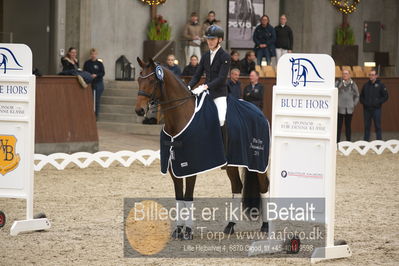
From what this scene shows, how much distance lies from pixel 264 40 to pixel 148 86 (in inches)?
626

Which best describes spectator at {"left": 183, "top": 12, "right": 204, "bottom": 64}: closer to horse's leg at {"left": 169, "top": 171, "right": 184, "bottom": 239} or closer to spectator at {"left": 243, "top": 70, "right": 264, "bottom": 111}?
spectator at {"left": 243, "top": 70, "right": 264, "bottom": 111}

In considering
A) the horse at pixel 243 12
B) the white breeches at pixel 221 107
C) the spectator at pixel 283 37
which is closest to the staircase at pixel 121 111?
the spectator at pixel 283 37

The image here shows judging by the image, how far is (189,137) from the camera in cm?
1022

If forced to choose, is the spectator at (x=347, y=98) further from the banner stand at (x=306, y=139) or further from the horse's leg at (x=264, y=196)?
the banner stand at (x=306, y=139)

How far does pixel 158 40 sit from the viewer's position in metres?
28.0

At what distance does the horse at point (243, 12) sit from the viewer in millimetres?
30625

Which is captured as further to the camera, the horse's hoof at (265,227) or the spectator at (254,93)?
the spectator at (254,93)

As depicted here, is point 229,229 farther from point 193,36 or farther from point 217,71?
point 193,36

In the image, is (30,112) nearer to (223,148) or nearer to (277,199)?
(223,148)

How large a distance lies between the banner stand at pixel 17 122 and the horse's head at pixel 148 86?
1.46 metres

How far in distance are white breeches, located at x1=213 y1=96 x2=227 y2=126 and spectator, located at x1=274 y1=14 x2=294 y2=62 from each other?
51.6 feet

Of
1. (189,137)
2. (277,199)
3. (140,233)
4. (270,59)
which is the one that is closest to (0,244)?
(140,233)

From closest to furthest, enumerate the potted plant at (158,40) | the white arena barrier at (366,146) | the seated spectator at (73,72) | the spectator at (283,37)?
the seated spectator at (73,72) → the white arena barrier at (366,146) → the spectator at (283,37) → the potted plant at (158,40)

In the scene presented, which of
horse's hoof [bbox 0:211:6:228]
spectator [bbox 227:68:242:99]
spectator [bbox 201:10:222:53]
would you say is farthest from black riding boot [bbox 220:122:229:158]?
spectator [bbox 201:10:222:53]
